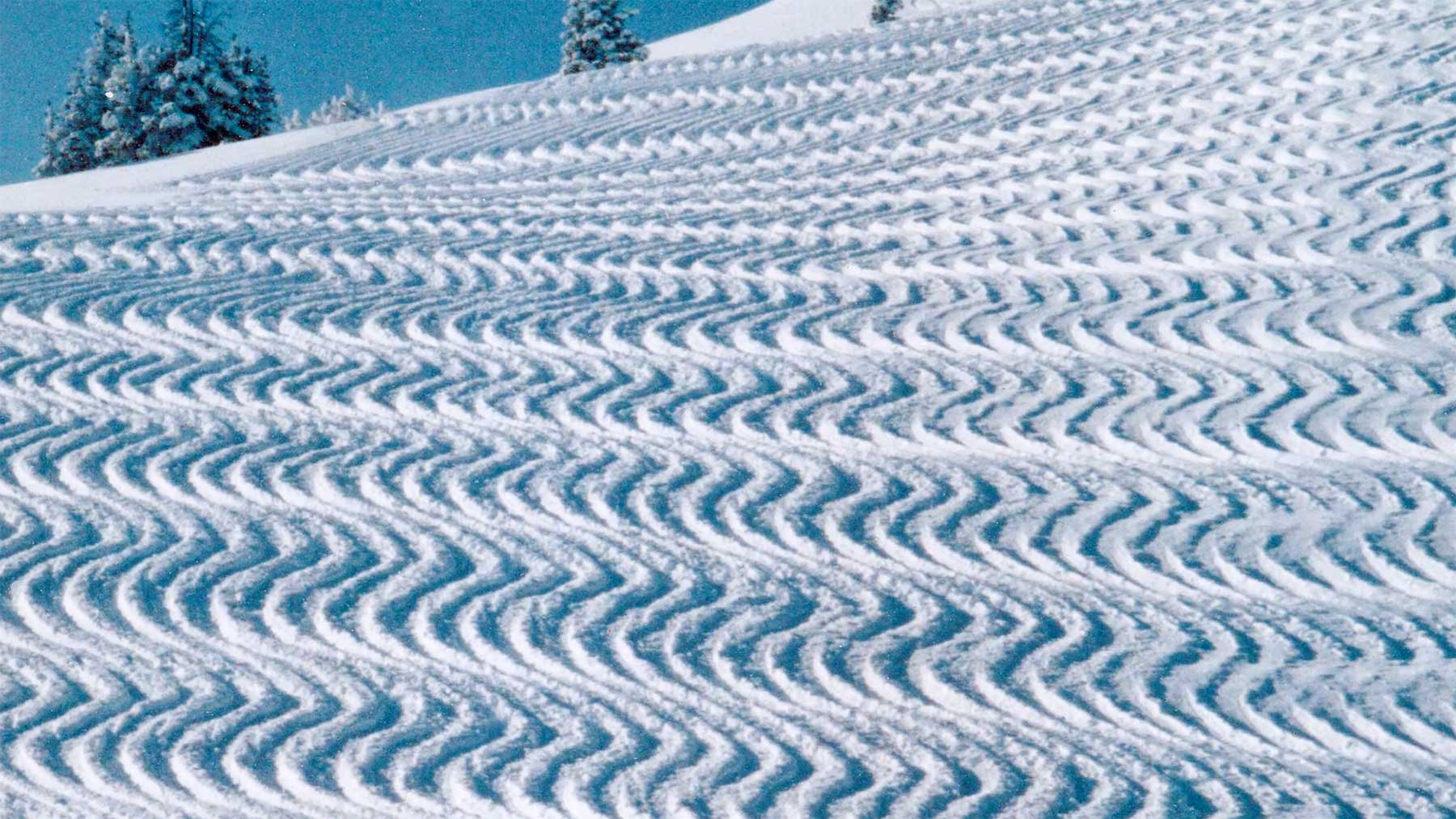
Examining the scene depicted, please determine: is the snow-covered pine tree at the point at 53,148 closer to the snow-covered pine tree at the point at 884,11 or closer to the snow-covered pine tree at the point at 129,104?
the snow-covered pine tree at the point at 129,104

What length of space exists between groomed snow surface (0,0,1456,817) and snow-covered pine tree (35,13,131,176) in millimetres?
23120

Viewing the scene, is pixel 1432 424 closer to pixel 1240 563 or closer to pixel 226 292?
pixel 1240 563

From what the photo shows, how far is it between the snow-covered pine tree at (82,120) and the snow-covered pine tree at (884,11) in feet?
46.0

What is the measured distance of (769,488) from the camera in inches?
155

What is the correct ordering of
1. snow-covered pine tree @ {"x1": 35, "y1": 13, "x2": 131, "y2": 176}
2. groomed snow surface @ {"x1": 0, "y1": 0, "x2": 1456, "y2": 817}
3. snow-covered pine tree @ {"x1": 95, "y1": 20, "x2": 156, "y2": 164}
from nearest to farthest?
groomed snow surface @ {"x1": 0, "y1": 0, "x2": 1456, "y2": 817}, snow-covered pine tree @ {"x1": 95, "y1": 20, "x2": 156, "y2": 164}, snow-covered pine tree @ {"x1": 35, "y1": 13, "x2": 131, "y2": 176}

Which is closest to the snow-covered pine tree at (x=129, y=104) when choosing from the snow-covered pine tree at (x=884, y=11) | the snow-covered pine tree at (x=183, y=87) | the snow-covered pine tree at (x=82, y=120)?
the snow-covered pine tree at (x=183, y=87)

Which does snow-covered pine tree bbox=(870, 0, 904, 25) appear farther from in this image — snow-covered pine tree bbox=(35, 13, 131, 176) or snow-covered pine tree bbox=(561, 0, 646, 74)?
snow-covered pine tree bbox=(35, 13, 131, 176)

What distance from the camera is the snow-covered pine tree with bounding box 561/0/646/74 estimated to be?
31594 mm

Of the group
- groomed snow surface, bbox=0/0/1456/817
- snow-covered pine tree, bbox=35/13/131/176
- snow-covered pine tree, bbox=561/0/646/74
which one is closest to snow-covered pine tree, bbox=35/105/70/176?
snow-covered pine tree, bbox=35/13/131/176

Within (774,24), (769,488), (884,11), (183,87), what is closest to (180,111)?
(183,87)

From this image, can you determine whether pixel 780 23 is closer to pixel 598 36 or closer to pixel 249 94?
pixel 598 36

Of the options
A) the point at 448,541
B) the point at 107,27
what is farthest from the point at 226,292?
the point at 107,27

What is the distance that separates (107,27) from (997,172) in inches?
1068

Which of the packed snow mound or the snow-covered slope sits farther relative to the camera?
the snow-covered slope
